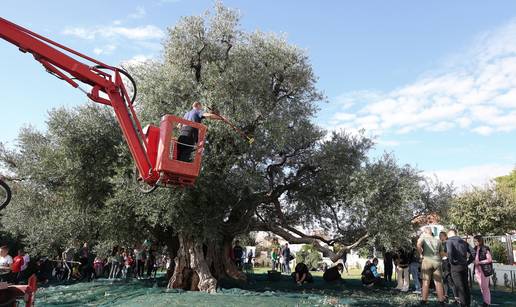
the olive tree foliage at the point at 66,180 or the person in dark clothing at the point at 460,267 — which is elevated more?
the olive tree foliage at the point at 66,180

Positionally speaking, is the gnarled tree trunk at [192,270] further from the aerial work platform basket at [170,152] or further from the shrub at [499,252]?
the shrub at [499,252]

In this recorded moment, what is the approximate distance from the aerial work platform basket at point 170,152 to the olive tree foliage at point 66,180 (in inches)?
318

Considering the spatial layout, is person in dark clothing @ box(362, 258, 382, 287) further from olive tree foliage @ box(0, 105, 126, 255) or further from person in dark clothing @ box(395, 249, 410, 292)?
olive tree foliage @ box(0, 105, 126, 255)

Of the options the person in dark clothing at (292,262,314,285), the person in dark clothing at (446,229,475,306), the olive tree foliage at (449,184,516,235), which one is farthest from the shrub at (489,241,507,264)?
the person in dark clothing at (446,229,475,306)

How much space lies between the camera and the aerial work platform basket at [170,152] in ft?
26.1

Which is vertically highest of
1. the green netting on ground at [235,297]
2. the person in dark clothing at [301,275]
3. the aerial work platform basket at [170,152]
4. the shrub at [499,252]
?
the aerial work platform basket at [170,152]

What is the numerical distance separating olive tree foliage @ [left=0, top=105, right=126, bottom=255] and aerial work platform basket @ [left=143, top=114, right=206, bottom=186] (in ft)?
26.5

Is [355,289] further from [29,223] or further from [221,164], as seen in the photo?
[29,223]

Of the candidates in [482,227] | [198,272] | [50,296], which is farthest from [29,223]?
[482,227]

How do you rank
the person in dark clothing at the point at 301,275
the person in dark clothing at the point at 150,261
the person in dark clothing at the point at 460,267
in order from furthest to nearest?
the person in dark clothing at the point at 150,261
the person in dark clothing at the point at 301,275
the person in dark clothing at the point at 460,267

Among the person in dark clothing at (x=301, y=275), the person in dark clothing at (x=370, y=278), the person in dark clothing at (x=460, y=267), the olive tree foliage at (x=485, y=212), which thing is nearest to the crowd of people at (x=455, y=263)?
the person in dark clothing at (x=460, y=267)

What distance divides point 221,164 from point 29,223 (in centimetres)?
1311

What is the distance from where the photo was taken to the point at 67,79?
27.0 feet

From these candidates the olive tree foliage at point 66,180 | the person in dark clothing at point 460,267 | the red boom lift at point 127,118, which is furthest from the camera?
the olive tree foliage at point 66,180
